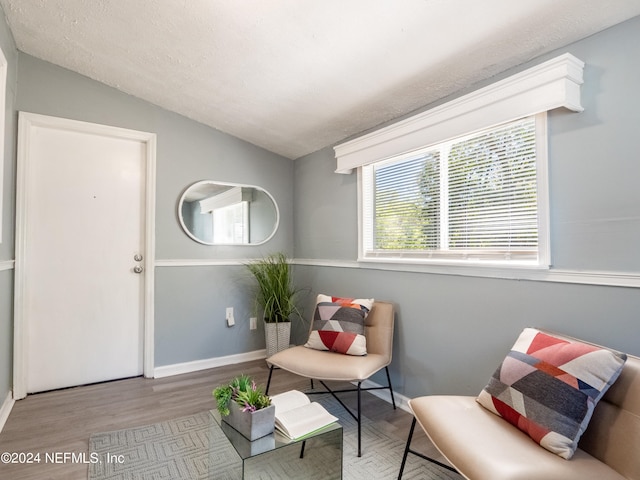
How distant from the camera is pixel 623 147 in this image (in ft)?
4.69

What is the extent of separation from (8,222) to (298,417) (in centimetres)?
237

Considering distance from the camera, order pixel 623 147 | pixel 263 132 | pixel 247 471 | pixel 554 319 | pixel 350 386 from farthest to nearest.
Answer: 1. pixel 263 132
2. pixel 350 386
3. pixel 554 319
4. pixel 623 147
5. pixel 247 471

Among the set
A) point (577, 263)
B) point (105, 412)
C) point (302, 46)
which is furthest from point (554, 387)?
point (105, 412)

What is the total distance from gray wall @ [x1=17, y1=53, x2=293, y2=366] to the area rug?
40.2 inches

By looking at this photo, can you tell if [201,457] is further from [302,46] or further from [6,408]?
[302,46]

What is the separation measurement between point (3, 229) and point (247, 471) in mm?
2188

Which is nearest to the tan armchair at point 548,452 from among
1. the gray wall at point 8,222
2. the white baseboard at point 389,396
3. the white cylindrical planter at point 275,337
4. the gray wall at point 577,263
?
the gray wall at point 577,263

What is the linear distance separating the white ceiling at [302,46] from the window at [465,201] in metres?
0.36

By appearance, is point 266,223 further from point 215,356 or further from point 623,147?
point 623,147

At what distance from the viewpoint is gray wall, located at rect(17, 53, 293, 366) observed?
2680 millimetres

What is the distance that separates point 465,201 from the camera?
2.09 metres

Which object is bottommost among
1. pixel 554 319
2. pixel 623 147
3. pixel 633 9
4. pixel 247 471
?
pixel 247 471

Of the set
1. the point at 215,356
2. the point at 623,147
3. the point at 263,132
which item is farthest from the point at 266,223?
the point at 623,147

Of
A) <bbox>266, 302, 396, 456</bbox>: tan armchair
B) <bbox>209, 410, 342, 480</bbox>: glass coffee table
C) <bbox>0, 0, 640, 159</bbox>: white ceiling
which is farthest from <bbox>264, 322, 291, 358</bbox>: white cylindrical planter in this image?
<bbox>0, 0, 640, 159</bbox>: white ceiling
